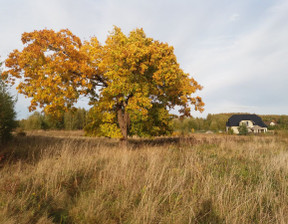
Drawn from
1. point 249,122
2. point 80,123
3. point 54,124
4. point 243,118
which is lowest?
point 54,124

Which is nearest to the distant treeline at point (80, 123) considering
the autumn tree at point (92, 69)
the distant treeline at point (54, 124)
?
the distant treeline at point (54, 124)

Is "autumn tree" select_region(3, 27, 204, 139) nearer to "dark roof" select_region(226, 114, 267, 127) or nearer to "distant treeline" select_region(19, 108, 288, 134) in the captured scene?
"distant treeline" select_region(19, 108, 288, 134)

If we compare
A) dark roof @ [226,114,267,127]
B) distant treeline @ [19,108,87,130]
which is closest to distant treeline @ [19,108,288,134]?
distant treeline @ [19,108,87,130]

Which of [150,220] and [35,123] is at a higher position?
[35,123]

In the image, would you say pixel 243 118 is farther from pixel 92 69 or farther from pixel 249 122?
pixel 92 69

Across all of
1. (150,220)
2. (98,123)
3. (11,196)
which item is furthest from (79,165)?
(98,123)

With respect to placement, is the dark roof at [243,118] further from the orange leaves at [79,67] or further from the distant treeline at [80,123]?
the orange leaves at [79,67]

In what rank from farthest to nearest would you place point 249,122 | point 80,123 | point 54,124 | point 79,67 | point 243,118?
point 243,118
point 249,122
point 80,123
point 54,124
point 79,67

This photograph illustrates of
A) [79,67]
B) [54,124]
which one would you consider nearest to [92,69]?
[79,67]

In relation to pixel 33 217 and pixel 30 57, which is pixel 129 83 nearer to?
pixel 30 57

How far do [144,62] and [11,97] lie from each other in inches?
339

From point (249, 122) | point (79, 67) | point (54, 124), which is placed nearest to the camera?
point (79, 67)

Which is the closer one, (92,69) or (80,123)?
(92,69)

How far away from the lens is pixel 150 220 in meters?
3.08
